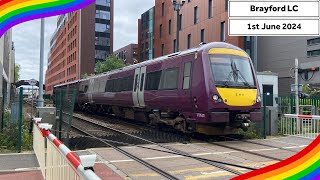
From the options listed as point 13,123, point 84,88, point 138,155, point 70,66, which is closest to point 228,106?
point 138,155

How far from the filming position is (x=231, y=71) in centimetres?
1230

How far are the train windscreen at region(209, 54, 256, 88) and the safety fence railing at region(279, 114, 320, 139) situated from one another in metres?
2.52

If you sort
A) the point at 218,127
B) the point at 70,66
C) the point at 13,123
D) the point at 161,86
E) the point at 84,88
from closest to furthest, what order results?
the point at 13,123, the point at 218,127, the point at 161,86, the point at 84,88, the point at 70,66

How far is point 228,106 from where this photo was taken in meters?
11.7

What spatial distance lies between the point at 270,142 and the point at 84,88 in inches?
847

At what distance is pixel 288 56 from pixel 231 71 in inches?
1110

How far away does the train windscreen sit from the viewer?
1195 cm

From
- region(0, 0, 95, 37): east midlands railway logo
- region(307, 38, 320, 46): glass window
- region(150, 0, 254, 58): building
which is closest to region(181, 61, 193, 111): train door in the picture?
region(0, 0, 95, 37): east midlands railway logo

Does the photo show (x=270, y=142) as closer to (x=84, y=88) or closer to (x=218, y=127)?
(x=218, y=127)

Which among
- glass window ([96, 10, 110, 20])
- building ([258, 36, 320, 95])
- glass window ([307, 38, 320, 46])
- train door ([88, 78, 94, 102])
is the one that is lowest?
train door ([88, 78, 94, 102])

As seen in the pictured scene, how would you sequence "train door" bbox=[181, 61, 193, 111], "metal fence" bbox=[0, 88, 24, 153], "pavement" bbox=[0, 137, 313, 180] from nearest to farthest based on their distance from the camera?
"pavement" bbox=[0, 137, 313, 180], "metal fence" bbox=[0, 88, 24, 153], "train door" bbox=[181, 61, 193, 111]

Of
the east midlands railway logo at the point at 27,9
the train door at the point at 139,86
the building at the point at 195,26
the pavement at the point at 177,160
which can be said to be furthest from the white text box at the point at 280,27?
the building at the point at 195,26

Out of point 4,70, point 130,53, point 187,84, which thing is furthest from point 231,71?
point 130,53

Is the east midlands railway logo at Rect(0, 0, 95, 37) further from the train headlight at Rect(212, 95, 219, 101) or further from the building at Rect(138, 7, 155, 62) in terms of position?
the building at Rect(138, 7, 155, 62)
